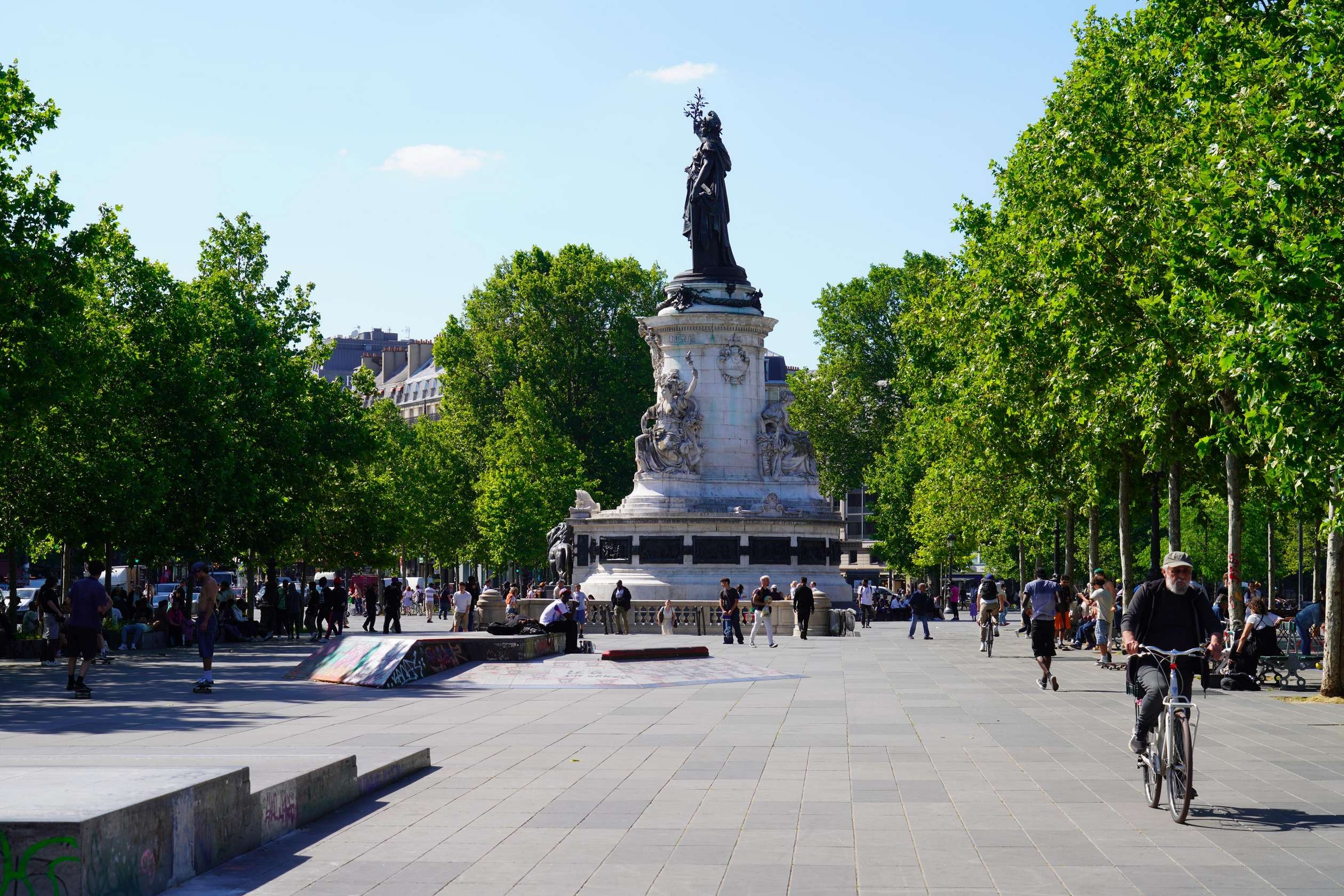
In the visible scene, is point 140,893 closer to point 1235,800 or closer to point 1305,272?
point 1235,800

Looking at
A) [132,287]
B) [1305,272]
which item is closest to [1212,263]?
[1305,272]

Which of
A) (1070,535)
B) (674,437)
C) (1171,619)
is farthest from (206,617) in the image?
Answer: (1070,535)

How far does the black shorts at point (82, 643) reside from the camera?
2312 cm

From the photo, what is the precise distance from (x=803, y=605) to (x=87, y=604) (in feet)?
72.2

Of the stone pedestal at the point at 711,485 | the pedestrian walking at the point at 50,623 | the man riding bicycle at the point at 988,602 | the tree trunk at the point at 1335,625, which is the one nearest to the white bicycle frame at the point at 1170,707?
the tree trunk at the point at 1335,625

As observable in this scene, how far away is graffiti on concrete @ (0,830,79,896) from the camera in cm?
743

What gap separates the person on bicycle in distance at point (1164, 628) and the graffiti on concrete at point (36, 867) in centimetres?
763

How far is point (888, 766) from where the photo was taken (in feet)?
46.4

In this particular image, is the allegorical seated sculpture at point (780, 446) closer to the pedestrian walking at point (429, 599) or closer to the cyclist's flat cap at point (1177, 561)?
the pedestrian walking at point (429, 599)

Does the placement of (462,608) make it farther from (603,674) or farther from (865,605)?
(865,605)

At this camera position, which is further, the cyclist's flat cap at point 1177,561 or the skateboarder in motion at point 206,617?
the skateboarder in motion at point 206,617

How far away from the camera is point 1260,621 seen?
1021 inches

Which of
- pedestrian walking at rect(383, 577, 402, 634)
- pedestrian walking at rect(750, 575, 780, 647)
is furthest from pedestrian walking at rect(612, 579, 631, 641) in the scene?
pedestrian walking at rect(383, 577, 402, 634)

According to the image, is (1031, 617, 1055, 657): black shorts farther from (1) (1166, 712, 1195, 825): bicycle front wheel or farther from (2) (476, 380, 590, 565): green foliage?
(2) (476, 380, 590, 565): green foliage
